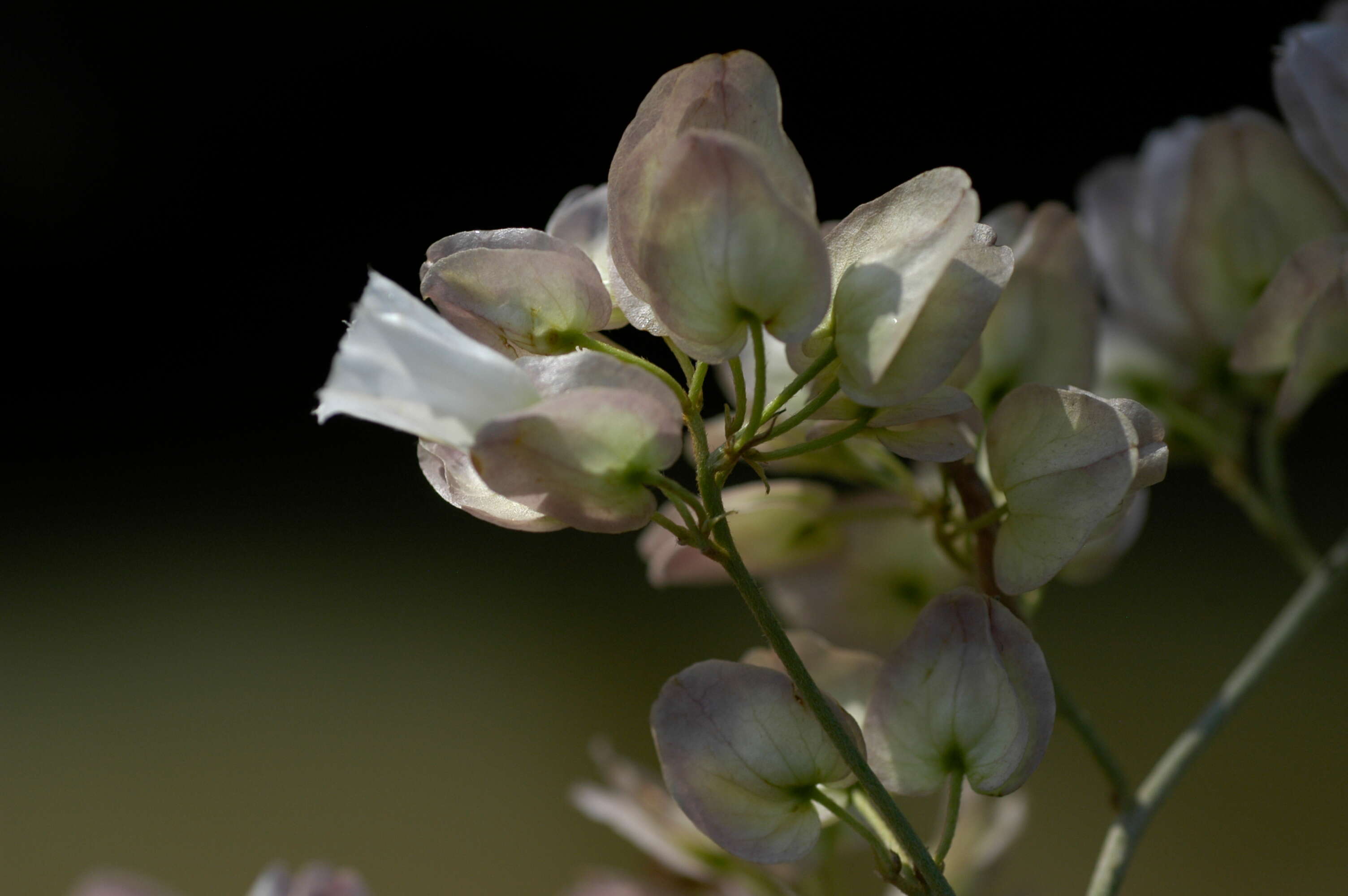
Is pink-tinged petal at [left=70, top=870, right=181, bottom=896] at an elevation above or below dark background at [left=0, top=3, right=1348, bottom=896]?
below

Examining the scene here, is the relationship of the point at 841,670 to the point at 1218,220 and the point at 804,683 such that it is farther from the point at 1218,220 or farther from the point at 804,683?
the point at 1218,220

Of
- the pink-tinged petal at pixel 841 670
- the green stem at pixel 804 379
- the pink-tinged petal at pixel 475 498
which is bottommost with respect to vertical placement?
the pink-tinged petal at pixel 841 670

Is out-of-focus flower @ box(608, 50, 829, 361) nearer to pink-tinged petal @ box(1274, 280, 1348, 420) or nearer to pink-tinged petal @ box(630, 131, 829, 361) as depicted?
pink-tinged petal @ box(630, 131, 829, 361)

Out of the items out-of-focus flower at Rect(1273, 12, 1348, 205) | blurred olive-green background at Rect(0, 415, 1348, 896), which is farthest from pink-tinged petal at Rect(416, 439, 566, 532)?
blurred olive-green background at Rect(0, 415, 1348, 896)

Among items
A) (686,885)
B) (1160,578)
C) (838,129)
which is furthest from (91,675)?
(686,885)

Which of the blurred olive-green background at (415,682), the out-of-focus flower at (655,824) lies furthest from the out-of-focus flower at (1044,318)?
the blurred olive-green background at (415,682)

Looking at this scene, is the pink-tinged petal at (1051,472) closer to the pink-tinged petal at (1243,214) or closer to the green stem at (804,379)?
the green stem at (804,379)

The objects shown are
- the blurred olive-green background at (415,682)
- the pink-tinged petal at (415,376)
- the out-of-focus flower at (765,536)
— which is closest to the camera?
→ the pink-tinged petal at (415,376)

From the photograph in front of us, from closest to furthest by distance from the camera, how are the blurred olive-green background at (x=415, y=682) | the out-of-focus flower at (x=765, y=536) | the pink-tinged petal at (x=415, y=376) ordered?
the pink-tinged petal at (x=415, y=376) < the out-of-focus flower at (x=765, y=536) < the blurred olive-green background at (x=415, y=682)
